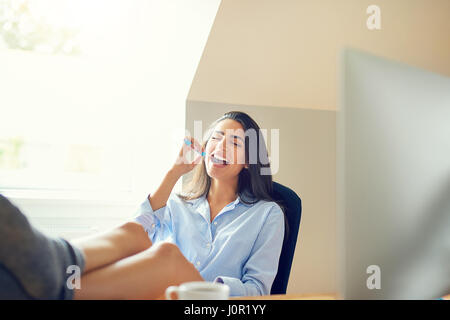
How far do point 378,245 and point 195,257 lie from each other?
91 centimetres

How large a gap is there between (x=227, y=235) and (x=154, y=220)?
11.1 inches

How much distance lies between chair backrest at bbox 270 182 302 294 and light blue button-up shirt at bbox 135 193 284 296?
0.05m

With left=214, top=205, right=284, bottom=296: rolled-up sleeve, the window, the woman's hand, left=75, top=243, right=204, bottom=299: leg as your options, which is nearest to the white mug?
left=75, top=243, right=204, bottom=299: leg

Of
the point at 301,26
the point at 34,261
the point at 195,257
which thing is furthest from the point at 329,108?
the point at 34,261

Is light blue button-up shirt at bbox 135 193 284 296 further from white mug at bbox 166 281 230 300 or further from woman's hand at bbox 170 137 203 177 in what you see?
white mug at bbox 166 281 230 300

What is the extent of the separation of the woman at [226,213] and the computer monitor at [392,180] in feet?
1.60

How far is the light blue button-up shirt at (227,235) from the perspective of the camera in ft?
4.65

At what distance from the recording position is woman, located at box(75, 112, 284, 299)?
144 centimetres

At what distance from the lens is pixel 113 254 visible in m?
0.89

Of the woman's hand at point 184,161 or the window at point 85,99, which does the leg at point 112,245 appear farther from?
the window at point 85,99

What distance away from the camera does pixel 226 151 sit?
1.66 metres

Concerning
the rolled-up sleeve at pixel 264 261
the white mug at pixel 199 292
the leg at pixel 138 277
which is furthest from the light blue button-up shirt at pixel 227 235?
the white mug at pixel 199 292

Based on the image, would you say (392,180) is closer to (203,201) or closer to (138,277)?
(138,277)
